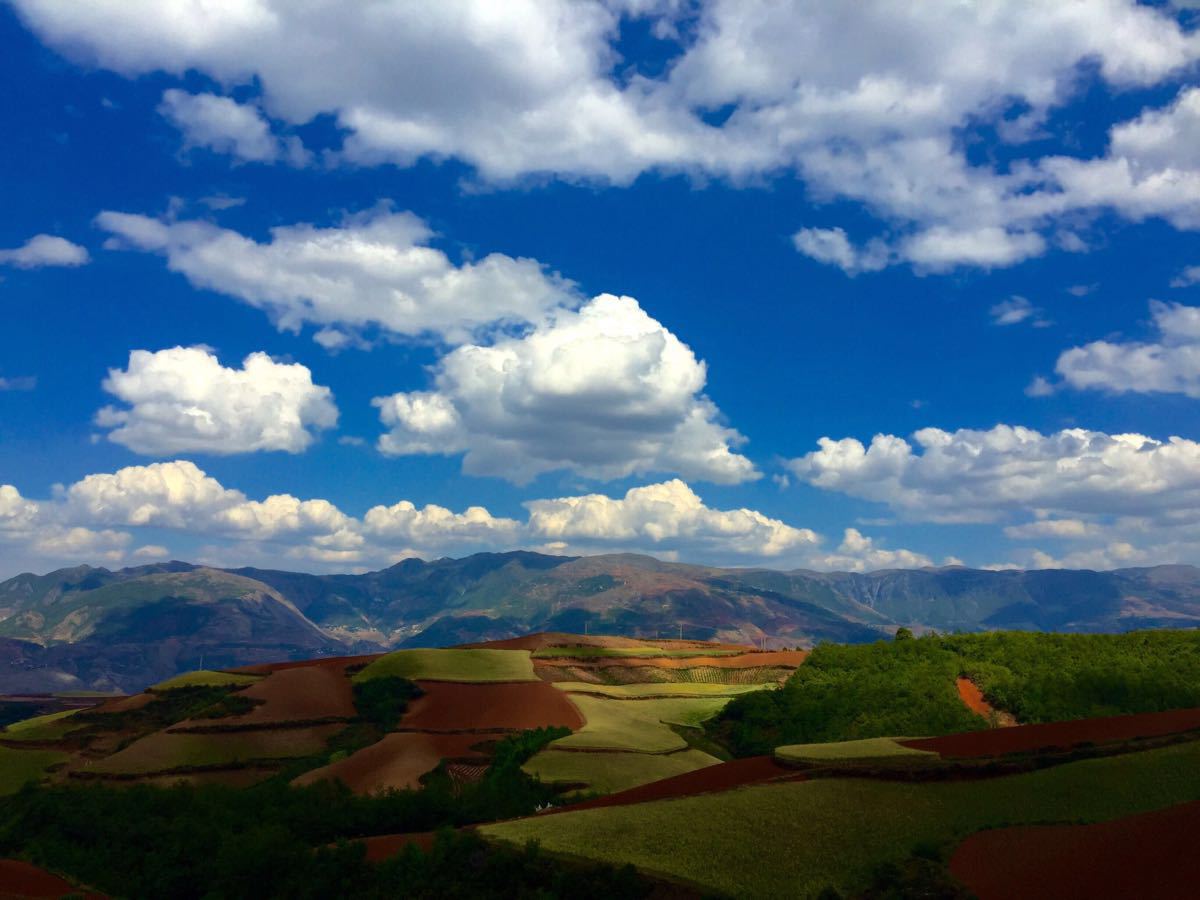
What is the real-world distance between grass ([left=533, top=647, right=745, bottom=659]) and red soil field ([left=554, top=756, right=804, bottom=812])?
9877 centimetres

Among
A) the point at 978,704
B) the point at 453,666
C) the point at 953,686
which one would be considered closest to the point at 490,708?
the point at 453,666

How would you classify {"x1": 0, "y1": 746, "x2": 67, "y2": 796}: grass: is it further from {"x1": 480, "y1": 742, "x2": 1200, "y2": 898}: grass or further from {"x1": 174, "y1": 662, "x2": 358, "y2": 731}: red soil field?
{"x1": 480, "y1": 742, "x2": 1200, "y2": 898}: grass

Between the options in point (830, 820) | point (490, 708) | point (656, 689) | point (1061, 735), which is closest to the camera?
point (830, 820)

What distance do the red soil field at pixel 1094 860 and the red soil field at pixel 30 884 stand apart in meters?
43.4

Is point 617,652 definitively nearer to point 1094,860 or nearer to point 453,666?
point 453,666

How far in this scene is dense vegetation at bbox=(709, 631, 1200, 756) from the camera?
73.7m

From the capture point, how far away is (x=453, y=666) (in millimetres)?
133000

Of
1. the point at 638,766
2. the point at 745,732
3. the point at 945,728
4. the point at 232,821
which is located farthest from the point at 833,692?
the point at 232,821

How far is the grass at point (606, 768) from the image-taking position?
2633 inches

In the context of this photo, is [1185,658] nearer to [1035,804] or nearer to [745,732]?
[745,732]

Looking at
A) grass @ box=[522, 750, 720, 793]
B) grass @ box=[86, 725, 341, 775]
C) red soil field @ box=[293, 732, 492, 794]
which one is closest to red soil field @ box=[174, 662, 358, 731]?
grass @ box=[86, 725, 341, 775]

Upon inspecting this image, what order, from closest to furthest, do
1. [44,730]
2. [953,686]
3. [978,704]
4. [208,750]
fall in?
[978,704], [953,686], [208,750], [44,730]

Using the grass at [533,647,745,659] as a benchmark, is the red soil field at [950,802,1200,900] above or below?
above

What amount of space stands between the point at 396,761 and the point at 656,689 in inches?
2256
